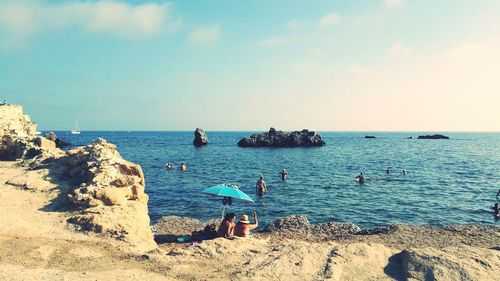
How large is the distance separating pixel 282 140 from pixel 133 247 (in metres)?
97.8

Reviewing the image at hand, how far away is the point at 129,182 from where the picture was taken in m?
16.0

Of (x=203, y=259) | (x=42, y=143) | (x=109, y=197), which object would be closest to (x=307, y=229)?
(x=203, y=259)

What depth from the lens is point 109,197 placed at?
46.3 ft

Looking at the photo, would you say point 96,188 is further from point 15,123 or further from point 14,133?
point 15,123

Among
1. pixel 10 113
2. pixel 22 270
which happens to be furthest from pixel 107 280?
pixel 10 113

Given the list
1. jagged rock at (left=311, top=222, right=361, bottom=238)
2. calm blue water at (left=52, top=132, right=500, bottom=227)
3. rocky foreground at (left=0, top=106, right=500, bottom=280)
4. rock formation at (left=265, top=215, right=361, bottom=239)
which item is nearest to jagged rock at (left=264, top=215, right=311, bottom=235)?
rock formation at (left=265, top=215, right=361, bottom=239)

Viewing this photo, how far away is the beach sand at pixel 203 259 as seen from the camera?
31.8 feet

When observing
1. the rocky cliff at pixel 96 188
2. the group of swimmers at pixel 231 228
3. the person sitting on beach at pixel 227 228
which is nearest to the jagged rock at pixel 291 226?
the group of swimmers at pixel 231 228

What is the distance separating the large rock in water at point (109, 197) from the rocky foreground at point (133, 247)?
42 mm

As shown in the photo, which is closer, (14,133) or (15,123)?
(14,133)

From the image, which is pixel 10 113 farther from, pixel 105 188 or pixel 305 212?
pixel 305 212

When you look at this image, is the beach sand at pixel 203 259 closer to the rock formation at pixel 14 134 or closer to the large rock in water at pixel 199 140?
the rock formation at pixel 14 134

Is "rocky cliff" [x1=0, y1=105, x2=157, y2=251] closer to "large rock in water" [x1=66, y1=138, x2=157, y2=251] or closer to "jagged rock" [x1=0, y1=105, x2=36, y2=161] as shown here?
"large rock in water" [x1=66, y1=138, x2=157, y2=251]

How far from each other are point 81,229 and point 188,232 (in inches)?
279
